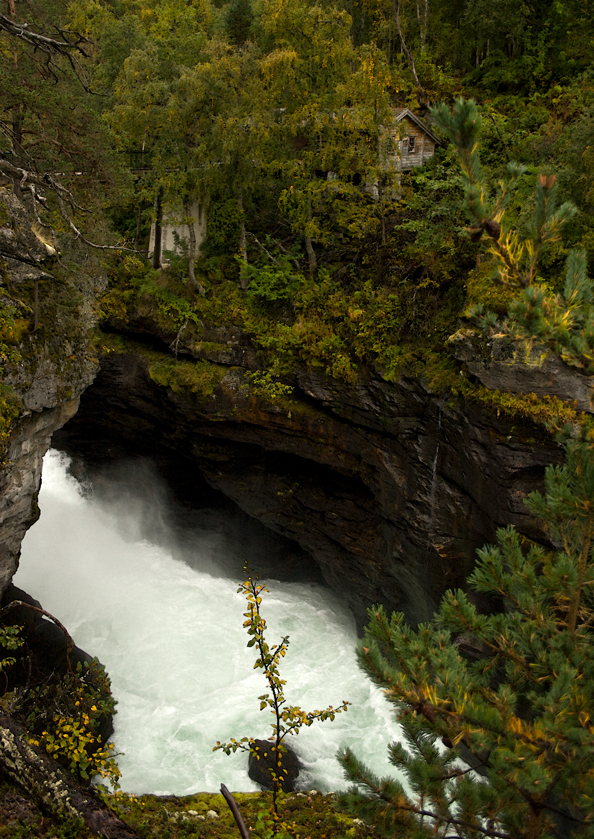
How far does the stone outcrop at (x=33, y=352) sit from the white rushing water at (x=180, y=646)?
4.38 meters

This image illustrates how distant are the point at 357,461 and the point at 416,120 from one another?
10477mm

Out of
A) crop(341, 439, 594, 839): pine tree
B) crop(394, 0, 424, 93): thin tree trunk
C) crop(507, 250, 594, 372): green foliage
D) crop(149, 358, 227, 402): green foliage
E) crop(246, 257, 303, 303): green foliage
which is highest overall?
crop(394, 0, 424, 93): thin tree trunk

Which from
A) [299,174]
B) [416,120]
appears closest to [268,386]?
[299,174]

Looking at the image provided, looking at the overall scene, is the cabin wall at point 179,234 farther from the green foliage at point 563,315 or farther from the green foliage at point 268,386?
the green foliage at point 563,315

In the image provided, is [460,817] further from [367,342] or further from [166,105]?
[166,105]

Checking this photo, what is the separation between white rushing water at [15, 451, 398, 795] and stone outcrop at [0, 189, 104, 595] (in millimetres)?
4384

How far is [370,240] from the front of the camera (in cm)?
1440

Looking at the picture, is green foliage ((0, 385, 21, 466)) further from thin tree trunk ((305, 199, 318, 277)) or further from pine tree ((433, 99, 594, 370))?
thin tree trunk ((305, 199, 318, 277))

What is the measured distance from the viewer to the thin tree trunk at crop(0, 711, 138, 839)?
→ 14.8 feet

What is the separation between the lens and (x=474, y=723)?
3.57 m

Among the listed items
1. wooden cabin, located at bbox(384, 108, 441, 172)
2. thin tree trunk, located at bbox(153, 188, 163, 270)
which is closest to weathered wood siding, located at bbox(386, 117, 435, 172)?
wooden cabin, located at bbox(384, 108, 441, 172)

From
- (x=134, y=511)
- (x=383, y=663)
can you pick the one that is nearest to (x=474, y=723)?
(x=383, y=663)

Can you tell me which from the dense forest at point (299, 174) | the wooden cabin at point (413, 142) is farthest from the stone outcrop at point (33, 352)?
the wooden cabin at point (413, 142)

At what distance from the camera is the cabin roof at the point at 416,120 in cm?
1562
